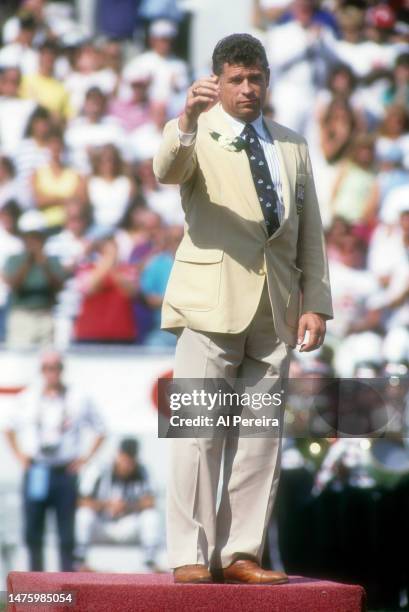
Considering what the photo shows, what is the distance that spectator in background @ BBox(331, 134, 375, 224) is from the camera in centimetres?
1104

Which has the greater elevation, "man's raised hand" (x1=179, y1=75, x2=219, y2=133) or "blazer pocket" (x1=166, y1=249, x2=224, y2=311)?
"man's raised hand" (x1=179, y1=75, x2=219, y2=133)

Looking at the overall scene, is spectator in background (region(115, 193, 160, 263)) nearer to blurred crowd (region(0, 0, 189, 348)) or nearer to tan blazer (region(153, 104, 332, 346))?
blurred crowd (region(0, 0, 189, 348))

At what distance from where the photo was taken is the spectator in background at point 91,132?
10.9 metres

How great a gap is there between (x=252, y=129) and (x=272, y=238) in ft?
1.38

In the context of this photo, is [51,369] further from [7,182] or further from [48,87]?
[48,87]

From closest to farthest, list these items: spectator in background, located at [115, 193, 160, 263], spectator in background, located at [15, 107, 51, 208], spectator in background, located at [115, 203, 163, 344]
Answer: spectator in background, located at [115, 203, 163, 344] → spectator in background, located at [115, 193, 160, 263] → spectator in background, located at [15, 107, 51, 208]

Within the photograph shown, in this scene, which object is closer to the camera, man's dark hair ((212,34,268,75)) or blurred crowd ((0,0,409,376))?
man's dark hair ((212,34,268,75))

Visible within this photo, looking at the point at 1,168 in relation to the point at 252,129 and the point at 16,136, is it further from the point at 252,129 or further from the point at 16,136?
the point at 252,129

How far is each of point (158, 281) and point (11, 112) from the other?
6.39 ft

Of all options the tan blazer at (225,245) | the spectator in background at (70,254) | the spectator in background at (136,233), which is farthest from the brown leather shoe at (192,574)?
the spectator in background at (136,233)

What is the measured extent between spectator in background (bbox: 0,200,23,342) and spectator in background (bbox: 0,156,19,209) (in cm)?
6

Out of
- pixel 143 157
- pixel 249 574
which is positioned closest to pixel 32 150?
pixel 143 157

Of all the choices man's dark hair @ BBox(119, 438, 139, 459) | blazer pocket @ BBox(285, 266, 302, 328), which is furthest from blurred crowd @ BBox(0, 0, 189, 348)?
blazer pocket @ BBox(285, 266, 302, 328)

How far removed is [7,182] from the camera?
10.7 meters
